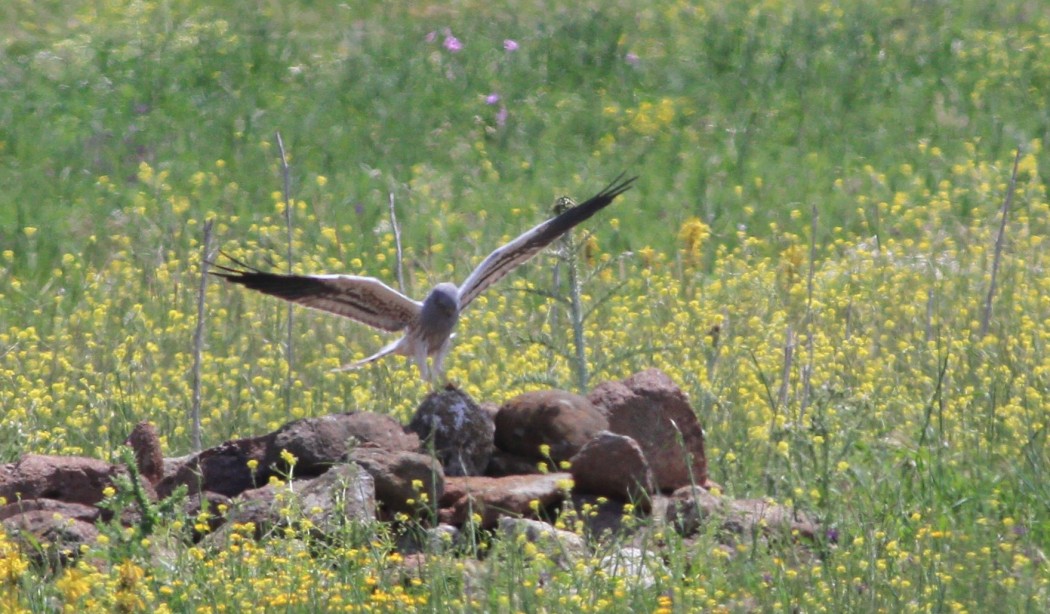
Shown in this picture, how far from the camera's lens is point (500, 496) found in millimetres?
6051

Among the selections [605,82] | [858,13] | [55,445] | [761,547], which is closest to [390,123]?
[605,82]

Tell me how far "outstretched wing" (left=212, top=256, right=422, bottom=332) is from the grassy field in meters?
0.56

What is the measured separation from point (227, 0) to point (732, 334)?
937cm

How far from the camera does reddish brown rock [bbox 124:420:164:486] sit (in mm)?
6410

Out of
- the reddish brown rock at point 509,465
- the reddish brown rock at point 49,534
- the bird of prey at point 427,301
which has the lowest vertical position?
the reddish brown rock at point 49,534

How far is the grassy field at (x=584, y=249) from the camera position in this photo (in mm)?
5297

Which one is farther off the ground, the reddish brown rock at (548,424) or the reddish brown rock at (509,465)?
the reddish brown rock at (548,424)

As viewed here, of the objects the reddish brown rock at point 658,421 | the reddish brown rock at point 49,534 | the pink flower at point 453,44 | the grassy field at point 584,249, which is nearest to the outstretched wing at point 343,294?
the grassy field at point 584,249

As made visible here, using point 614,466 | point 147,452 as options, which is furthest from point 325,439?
point 614,466

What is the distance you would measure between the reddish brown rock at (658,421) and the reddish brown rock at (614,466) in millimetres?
285

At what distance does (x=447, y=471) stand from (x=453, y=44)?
10.0 meters

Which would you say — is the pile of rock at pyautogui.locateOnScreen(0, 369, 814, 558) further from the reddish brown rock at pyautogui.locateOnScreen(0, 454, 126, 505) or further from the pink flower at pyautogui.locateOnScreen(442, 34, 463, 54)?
the pink flower at pyautogui.locateOnScreen(442, 34, 463, 54)

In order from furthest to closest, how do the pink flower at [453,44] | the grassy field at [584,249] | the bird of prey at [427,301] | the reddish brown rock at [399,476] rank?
the pink flower at [453,44] → the bird of prey at [427,301] → the reddish brown rock at [399,476] → the grassy field at [584,249]

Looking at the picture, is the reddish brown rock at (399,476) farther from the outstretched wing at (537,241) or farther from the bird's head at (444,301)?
the outstretched wing at (537,241)
